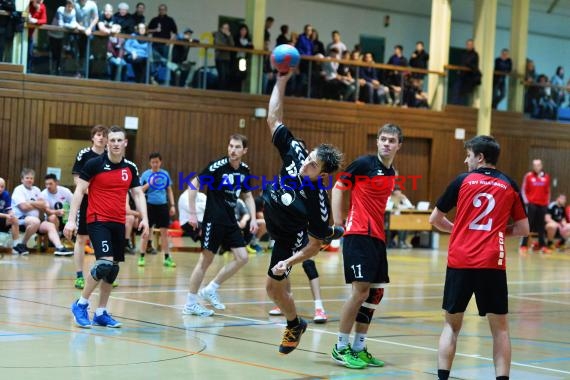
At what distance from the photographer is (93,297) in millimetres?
12250

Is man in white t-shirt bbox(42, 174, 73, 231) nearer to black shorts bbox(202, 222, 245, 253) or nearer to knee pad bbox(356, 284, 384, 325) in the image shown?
black shorts bbox(202, 222, 245, 253)

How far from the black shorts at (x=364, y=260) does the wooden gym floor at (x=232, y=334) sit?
2.57ft

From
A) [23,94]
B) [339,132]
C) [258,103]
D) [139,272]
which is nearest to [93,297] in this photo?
[139,272]

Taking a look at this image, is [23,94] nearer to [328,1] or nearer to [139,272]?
[139,272]

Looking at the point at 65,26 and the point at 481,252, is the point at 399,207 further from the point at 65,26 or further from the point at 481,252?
the point at 481,252

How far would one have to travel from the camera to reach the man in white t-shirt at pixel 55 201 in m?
18.7

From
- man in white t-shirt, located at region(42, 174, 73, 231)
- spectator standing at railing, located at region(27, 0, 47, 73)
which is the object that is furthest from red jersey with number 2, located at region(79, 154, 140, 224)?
spectator standing at railing, located at region(27, 0, 47, 73)

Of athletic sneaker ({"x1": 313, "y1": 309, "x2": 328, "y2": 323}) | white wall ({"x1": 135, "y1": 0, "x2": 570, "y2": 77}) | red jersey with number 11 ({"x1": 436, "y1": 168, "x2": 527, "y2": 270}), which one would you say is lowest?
athletic sneaker ({"x1": 313, "y1": 309, "x2": 328, "y2": 323})

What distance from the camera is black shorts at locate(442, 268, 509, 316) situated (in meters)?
6.98

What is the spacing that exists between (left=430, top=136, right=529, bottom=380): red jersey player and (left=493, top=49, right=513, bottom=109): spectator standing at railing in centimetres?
2364

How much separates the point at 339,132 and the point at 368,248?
1941 centimetres

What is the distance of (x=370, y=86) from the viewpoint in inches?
1086

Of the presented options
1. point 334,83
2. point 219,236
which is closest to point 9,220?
point 219,236

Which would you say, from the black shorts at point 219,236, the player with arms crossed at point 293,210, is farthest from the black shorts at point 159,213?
the player with arms crossed at point 293,210
